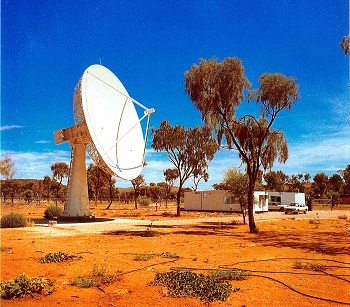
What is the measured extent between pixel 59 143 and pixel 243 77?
51.3 ft

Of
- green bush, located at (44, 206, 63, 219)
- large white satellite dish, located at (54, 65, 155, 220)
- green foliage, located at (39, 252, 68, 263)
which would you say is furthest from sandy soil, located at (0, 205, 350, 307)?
green bush, located at (44, 206, 63, 219)

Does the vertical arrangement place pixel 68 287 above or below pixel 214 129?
below

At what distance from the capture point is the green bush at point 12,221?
72.1 ft

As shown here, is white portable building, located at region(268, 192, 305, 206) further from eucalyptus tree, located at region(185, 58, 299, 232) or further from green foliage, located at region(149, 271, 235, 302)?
green foliage, located at region(149, 271, 235, 302)

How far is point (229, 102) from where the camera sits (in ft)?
66.7

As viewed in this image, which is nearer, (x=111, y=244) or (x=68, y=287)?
(x=68, y=287)

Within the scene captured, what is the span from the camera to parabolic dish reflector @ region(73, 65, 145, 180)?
2083 cm

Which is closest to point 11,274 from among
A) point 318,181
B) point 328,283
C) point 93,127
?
point 328,283

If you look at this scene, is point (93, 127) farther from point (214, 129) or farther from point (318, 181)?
point (318, 181)

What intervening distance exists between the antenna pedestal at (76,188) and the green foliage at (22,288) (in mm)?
19721

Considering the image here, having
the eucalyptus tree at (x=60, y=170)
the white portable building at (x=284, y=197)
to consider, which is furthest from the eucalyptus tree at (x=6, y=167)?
the white portable building at (x=284, y=197)

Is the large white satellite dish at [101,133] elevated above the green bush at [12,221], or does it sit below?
above

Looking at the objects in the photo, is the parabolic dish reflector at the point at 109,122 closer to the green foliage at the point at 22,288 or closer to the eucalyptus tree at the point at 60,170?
the green foliage at the point at 22,288

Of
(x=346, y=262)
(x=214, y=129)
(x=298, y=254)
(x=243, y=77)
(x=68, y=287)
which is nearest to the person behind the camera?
(x=68, y=287)
